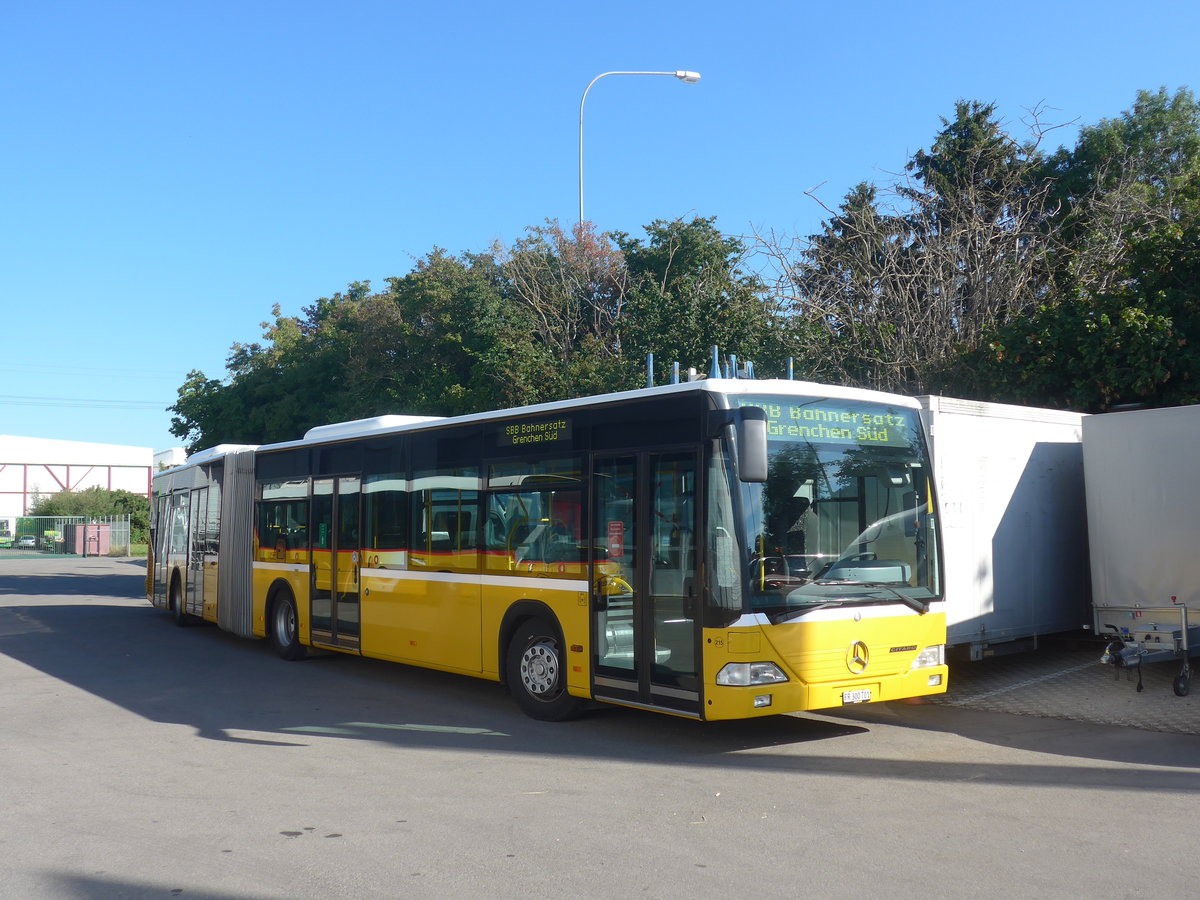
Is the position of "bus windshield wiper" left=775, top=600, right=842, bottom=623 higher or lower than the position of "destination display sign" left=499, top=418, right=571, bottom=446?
lower

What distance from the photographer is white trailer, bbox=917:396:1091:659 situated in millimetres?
10984

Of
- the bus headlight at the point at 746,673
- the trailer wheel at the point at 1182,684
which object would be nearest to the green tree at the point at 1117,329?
the trailer wheel at the point at 1182,684

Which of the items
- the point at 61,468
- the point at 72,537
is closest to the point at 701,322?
the point at 72,537

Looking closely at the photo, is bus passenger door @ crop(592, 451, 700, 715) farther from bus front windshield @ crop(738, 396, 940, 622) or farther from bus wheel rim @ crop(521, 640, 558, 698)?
bus wheel rim @ crop(521, 640, 558, 698)

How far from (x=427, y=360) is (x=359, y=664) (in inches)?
Result: 557

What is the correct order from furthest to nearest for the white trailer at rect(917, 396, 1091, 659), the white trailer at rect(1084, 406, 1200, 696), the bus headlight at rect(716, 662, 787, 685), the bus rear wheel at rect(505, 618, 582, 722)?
the white trailer at rect(917, 396, 1091, 659) < the white trailer at rect(1084, 406, 1200, 696) < the bus rear wheel at rect(505, 618, 582, 722) < the bus headlight at rect(716, 662, 787, 685)

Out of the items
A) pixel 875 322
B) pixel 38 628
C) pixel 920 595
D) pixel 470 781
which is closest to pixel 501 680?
pixel 470 781

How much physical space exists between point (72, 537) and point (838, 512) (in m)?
65.6

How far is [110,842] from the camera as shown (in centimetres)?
616

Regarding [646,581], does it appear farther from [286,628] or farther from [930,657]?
[286,628]

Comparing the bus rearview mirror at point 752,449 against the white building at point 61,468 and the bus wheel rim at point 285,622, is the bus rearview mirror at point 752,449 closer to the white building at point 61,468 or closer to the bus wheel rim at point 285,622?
the bus wheel rim at point 285,622

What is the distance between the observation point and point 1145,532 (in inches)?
427

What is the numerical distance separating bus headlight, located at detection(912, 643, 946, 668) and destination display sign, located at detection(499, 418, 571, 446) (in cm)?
352

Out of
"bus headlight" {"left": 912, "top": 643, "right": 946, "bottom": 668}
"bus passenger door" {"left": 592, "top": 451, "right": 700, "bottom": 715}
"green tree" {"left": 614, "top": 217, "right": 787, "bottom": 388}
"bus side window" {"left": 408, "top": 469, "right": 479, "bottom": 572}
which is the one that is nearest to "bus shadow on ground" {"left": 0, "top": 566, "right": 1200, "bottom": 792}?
"bus passenger door" {"left": 592, "top": 451, "right": 700, "bottom": 715}
